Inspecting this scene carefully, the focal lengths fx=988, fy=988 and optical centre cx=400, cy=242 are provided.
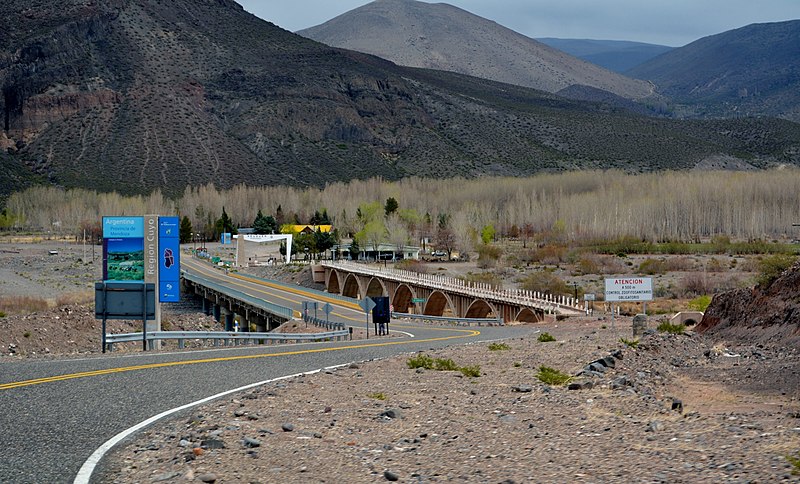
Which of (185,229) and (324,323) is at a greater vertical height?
(185,229)

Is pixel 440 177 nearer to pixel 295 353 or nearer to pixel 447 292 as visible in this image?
pixel 447 292

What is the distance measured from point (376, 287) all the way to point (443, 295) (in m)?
16.2

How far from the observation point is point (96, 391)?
13.3 m

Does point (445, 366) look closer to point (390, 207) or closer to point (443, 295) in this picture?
point (443, 295)

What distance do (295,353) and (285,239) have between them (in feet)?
322

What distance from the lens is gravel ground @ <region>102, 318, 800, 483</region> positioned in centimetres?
842

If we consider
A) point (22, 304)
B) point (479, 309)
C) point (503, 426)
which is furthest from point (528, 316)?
point (503, 426)

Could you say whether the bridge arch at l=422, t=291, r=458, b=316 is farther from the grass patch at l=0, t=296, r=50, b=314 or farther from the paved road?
the paved road

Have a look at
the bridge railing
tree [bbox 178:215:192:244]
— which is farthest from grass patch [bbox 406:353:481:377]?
tree [bbox 178:215:192:244]

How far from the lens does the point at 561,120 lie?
194 metres

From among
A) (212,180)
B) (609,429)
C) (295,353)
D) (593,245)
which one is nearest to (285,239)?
(593,245)

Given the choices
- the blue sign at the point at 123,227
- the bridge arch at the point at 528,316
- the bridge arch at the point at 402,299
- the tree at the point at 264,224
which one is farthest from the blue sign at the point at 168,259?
the tree at the point at 264,224

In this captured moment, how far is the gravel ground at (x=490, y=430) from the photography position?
8.42 meters

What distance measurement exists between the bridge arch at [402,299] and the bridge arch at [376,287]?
8.62 ft
